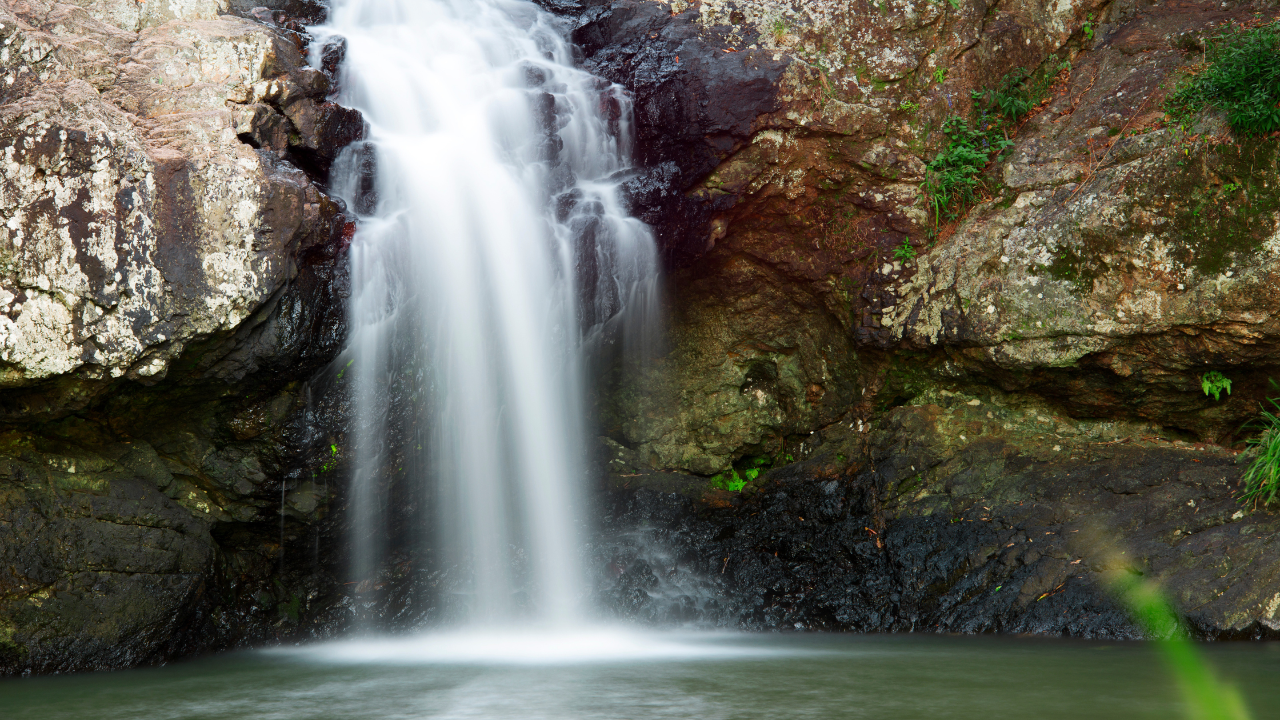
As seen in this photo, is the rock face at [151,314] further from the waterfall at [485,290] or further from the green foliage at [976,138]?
the green foliage at [976,138]

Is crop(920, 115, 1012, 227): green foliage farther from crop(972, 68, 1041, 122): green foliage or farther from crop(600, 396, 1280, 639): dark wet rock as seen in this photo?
crop(600, 396, 1280, 639): dark wet rock

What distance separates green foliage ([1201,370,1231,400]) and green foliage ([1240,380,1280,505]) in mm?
268

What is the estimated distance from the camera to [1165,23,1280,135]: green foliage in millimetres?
6043

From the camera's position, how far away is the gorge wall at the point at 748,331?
5.25 m

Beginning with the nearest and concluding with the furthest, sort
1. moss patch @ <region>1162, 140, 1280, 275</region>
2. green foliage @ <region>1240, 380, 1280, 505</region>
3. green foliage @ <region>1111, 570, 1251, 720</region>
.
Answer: green foliage @ <region>1111, 570, 1251, 720</region> → green foliage @ <region>1240, 380, 1280, 505</region> → moss patch @ <region>1162, 140, 1280, 275</region>

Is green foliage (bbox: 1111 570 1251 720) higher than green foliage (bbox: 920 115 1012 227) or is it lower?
lower

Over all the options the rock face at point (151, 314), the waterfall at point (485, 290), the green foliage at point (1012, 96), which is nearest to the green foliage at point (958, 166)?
the green foliage at point (1012, 96)

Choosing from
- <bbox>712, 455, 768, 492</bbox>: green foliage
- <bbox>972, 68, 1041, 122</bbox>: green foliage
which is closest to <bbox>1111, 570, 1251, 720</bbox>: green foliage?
<bbox>712, 455, 768, 492</bbox>: green foliage

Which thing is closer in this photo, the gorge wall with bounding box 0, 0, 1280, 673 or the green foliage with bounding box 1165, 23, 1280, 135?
the gorge wall with bounding box 0, 0, 1280, 673

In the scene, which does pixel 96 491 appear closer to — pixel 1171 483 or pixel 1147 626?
pixel 1147 626

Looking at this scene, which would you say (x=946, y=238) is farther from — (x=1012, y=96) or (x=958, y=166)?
(x=1012, y=96)

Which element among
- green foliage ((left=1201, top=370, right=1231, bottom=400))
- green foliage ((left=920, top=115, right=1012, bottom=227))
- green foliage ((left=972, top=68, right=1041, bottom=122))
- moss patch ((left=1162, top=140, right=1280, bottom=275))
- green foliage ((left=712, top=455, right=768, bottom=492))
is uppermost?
green foliage ((left=972, top=68, right=1041, bottom=122))

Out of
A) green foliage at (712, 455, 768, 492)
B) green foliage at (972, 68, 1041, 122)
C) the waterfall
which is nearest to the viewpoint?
the waterfall

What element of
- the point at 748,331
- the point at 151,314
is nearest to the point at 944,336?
the point at 748,331
